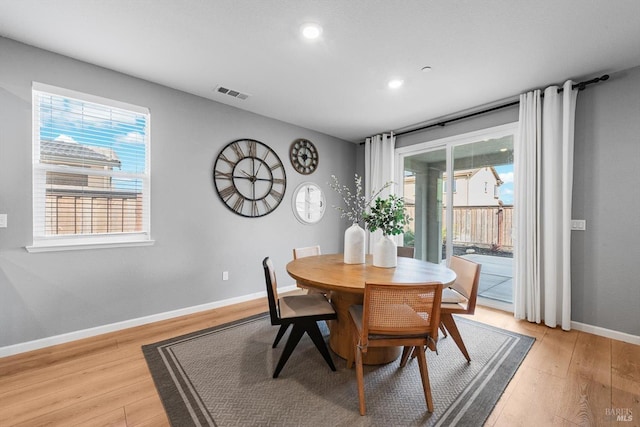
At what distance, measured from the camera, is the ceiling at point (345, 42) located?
5.99 feet

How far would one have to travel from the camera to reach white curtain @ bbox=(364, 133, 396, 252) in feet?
14.5

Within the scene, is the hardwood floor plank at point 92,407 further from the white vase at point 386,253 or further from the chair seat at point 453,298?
the chair seat at point 453,298

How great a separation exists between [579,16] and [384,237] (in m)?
2.03

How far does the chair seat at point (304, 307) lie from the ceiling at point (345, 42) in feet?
6.87

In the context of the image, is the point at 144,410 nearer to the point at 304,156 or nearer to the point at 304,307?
the point at 304,307

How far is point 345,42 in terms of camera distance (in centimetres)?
217

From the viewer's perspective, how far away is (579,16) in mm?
1852

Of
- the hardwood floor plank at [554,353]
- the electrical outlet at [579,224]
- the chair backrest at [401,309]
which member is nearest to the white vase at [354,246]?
the chair backrest at [401,309]

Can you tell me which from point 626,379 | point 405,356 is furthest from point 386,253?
point 626,379

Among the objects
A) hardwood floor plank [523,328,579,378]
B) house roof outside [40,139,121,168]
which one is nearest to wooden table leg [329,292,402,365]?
hardwood floor plank [523,328,579,378]

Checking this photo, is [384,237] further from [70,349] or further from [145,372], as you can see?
[70,349]

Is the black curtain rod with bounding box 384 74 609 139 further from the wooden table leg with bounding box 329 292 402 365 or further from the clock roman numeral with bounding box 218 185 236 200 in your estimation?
the wooden table leg with bounding box 329 292 402 365

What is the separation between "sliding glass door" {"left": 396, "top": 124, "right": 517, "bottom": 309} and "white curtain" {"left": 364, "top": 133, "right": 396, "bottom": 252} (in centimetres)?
24

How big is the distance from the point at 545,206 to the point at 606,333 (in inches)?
51.7
